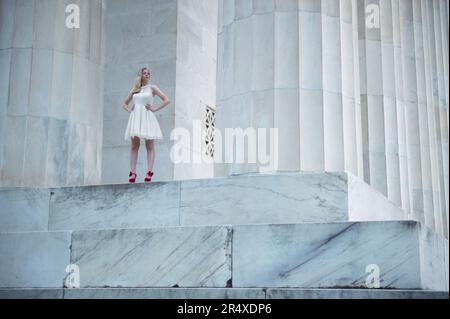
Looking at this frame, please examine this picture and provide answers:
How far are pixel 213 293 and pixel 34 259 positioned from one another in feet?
16.0

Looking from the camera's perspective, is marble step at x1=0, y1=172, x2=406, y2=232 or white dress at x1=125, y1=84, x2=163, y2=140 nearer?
marble step at x1=0, y1=172, x2=406, y2=232

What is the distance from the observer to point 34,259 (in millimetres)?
17547

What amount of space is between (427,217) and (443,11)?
1556cm

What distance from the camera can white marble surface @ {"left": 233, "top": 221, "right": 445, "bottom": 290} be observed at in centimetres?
1434

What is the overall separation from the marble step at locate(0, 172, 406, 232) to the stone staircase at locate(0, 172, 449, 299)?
0.9 inches

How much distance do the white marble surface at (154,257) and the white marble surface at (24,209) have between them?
242cm

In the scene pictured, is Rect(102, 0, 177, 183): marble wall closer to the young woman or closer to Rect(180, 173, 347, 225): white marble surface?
the young woman

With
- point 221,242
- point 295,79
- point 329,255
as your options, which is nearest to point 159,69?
point 295,79

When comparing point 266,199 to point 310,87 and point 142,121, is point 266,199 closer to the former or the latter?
point 310,87

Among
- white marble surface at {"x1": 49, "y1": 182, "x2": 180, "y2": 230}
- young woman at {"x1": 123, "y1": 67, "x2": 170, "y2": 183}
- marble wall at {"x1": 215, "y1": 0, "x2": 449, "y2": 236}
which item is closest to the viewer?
white marble surface at {"x1": 49, "y1": 182, "x2": 180, "y2": 230}

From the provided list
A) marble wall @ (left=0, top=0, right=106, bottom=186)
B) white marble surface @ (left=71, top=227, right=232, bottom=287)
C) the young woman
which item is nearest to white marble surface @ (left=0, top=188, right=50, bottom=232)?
marble wall @ (left=0, top=0, right=106, bottom=186)

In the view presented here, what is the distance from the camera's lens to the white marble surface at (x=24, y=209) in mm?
19234

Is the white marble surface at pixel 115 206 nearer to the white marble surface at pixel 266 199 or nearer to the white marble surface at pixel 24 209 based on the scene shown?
the white marble surface at pixel 24 209
